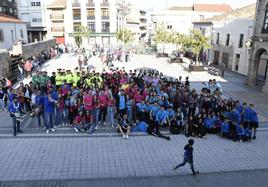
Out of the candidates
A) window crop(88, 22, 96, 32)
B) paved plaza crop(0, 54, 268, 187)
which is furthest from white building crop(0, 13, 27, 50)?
paved plaza crop(0, 54, 268, 187)

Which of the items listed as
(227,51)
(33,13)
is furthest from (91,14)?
(227,51)

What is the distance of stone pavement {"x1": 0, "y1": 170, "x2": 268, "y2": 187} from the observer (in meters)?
8.28

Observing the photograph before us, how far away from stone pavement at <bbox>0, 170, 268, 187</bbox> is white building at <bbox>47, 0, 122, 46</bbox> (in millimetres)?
51646

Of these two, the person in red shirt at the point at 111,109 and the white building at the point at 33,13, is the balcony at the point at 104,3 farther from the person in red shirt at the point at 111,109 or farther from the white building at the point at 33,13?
the person in red shirt at the point at 111,109

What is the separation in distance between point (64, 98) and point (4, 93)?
14.9 feet

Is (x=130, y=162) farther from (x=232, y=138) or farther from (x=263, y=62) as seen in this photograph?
(x=263, y=62)

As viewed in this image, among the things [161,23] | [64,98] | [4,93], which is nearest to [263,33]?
[64,98]

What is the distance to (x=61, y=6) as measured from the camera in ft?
196

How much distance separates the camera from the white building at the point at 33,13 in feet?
195

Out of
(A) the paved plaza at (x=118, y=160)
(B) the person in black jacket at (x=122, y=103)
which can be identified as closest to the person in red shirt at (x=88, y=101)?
(A) the paved plaza at (x=118, y=160)

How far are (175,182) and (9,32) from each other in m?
38.3

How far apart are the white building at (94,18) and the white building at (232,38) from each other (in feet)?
81.0

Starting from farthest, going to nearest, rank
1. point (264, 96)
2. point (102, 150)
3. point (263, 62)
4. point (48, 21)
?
point (48, 21) < point (263, 62) < point (264, 96) < point (102, 150)

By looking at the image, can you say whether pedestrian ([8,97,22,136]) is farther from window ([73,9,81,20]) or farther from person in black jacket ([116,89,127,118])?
window ([73,9,81,20])
